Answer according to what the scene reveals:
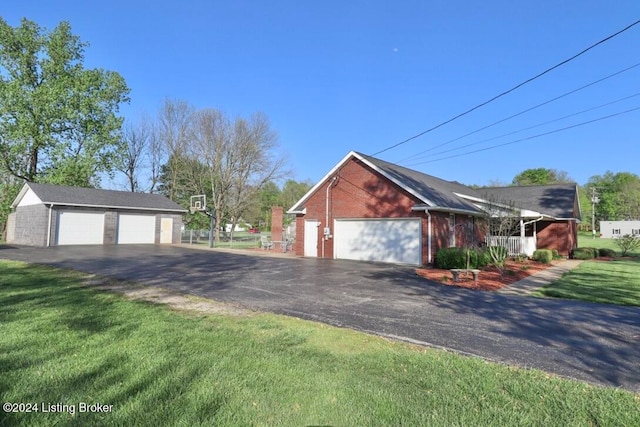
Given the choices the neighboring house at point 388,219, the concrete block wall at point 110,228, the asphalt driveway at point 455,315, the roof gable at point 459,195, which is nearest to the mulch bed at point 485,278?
the asphalt driveway at point 455,315

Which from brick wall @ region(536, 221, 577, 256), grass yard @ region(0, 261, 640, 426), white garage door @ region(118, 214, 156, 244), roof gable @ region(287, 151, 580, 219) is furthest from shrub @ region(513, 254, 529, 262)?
white garage door @ region(118, 214, 156, 244)

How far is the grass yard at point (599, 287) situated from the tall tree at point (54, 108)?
121 feet

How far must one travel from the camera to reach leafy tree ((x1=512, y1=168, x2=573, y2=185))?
6888 cm

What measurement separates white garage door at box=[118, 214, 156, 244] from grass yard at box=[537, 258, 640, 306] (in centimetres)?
2780

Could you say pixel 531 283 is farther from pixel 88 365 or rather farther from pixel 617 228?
pixel 617 228

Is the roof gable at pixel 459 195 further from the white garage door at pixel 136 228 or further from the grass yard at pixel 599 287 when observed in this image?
the white garage door at pixel 136 228

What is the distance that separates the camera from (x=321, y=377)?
384 centimetres

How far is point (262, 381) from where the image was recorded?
3684 millimetres

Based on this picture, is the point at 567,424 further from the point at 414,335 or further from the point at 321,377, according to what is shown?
the point at 414,335

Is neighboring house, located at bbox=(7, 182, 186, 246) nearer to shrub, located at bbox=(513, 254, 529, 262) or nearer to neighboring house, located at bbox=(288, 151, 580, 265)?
neighboring house, located at bbox=(288, 151, 580, 265)

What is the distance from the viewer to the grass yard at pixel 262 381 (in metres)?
3.07

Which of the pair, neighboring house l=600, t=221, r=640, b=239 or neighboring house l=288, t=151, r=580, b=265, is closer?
neighboring house l=288, t=151, r=580, b=265

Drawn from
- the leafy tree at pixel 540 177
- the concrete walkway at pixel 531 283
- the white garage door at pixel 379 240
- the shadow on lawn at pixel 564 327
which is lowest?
the shadow on lawn at pixel 564 327

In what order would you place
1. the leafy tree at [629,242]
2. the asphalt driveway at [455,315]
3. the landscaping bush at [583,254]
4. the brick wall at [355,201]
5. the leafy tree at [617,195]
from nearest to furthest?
the asphalt driveway at [455,315]
the brick wall at [355,201]
the landscaping bush at [583,254]
the leafy tree at [629,242]
the leafy tree at [617,195]
